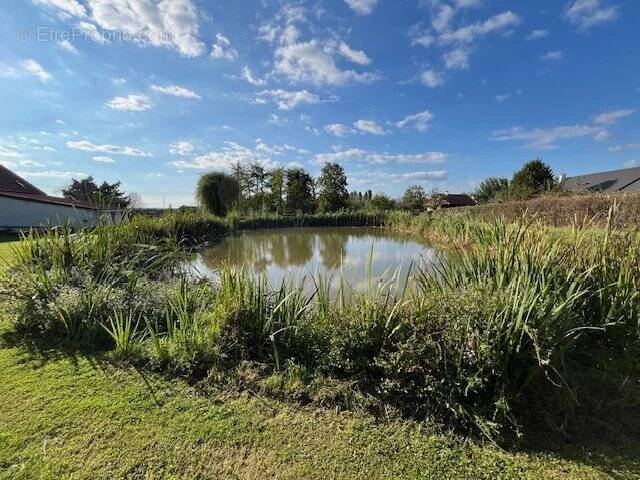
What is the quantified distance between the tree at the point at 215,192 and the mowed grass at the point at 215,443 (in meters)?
18.2

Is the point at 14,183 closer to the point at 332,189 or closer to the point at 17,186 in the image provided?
the point at 17,186

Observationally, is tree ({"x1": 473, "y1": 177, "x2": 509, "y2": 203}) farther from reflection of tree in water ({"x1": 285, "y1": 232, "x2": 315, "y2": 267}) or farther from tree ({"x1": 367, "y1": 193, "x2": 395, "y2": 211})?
reflection of tree in water ({"x1": 285, "y1": 232, "x2": 315, "y2": 267})

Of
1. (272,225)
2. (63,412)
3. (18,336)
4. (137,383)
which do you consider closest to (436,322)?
(137,383)

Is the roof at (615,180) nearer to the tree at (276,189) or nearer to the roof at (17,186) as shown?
the tree at (276,189)

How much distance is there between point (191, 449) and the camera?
191 cm

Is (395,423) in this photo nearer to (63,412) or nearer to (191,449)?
(191,449)

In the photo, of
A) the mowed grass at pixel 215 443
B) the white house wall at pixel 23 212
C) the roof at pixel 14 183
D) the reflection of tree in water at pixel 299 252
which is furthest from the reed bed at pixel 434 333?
the roof at pixel 14 183

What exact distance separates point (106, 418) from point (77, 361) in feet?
3.18

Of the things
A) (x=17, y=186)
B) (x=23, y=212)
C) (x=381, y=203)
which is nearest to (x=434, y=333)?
(x=23, y=212)

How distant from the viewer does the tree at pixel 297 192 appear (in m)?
30.5

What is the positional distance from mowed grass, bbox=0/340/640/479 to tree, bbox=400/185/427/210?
2732 centimetres

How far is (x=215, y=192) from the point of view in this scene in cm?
2006

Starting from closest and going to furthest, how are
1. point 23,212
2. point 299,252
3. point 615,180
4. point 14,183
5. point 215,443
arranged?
point 215,443, point 299,252, point 23,212, point 14,183, point 615,180

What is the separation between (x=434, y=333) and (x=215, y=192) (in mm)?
19188
